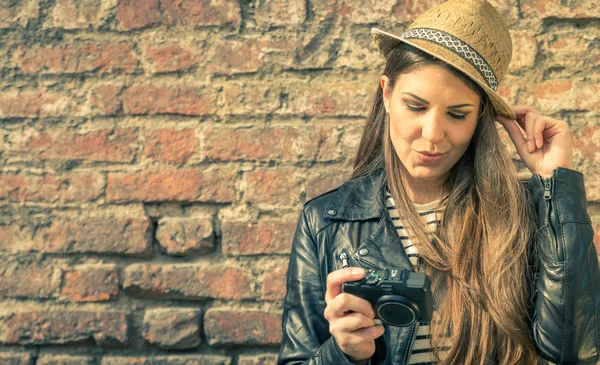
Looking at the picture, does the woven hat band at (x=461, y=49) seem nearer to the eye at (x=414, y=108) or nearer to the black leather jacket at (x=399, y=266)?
the eye at (x=414, y=108)

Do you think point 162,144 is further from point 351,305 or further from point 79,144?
point 351,305

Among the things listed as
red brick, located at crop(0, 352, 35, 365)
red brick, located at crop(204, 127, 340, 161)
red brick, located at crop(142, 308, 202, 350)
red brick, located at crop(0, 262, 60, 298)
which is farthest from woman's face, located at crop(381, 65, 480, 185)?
red brick, located at crop(0, 352, 35, 365)

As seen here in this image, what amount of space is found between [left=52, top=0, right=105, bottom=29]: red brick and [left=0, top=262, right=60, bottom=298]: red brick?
741 mm

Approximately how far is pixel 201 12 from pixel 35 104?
586 mm

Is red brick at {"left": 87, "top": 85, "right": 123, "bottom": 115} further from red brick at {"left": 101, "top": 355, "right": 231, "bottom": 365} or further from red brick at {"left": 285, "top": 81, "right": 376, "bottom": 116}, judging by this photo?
red brick at {"left": 101, "top": 355, "right": 231, "bottom": 365}

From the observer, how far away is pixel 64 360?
2393 mm

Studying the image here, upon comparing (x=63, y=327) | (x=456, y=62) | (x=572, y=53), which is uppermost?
(x=572, y=53)

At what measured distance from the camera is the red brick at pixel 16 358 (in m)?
2.40

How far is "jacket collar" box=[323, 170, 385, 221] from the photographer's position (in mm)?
1897

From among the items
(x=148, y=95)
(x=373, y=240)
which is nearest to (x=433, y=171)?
(x=373, y=240)

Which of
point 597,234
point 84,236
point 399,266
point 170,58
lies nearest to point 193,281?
point 84,236

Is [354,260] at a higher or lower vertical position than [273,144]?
lower

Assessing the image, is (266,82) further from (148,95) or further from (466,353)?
(466,353)

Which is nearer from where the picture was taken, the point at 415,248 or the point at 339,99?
the point at 415,248
